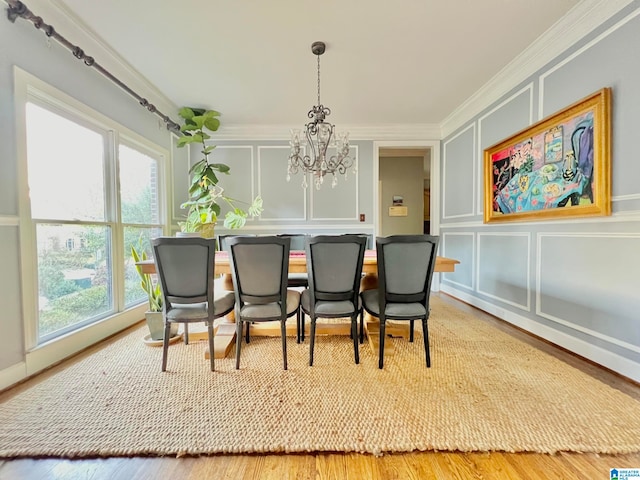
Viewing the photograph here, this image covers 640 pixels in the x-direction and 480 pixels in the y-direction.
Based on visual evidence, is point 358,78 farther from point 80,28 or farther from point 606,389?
point 606,389

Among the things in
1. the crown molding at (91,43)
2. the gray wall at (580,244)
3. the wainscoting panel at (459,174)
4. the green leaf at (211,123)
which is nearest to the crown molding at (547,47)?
the gray wall at (580,244)

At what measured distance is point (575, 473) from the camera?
104cm

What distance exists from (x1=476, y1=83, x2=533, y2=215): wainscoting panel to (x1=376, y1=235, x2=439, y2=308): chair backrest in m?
1.77

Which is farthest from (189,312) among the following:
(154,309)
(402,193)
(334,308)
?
(402,193)

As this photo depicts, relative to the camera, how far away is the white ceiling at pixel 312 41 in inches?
72.7

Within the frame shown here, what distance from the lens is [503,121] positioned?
275cm

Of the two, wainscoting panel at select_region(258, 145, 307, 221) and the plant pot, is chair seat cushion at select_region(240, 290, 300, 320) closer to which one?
the plant pot

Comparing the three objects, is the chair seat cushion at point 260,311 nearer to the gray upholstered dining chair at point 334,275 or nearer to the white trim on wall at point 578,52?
the gray upholstered dining chair at point 334,275

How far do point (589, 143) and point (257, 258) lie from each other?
243cm

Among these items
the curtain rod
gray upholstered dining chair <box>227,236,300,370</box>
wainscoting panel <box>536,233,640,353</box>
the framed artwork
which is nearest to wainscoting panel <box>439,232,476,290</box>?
the framed artwork

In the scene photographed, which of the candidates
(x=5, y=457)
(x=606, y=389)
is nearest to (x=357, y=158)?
(x=606, y=389)

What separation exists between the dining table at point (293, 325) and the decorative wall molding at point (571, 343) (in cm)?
91

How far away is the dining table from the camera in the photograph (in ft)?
6.43

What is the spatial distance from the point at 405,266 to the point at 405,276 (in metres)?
0.07
